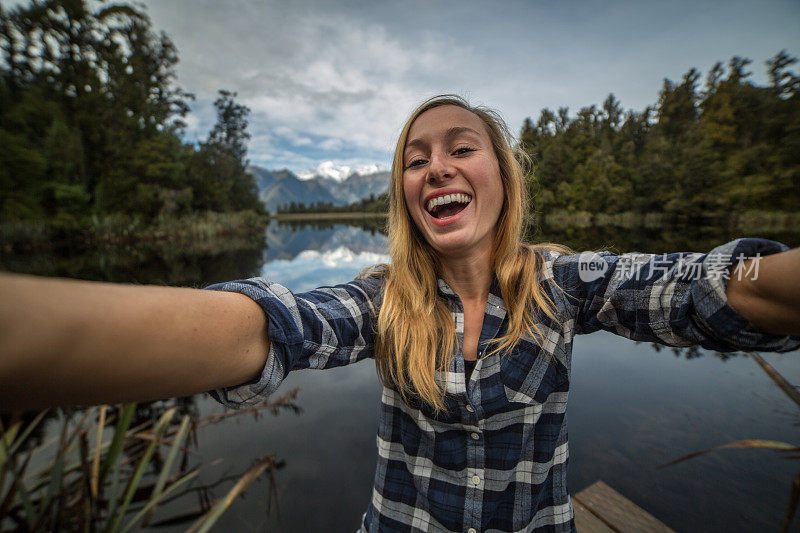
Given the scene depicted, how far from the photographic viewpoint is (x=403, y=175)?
1.66 m

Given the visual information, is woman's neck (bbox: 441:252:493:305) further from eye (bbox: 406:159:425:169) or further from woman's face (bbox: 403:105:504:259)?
eye (bbox: 406:159:425:169)

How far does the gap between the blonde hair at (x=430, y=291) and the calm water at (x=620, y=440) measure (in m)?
0.62

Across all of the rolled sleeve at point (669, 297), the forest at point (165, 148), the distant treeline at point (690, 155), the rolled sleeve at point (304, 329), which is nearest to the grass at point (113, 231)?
the forest at point (165, 148)

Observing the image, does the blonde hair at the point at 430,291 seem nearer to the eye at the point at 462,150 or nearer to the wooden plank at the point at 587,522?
the eye at the point at 462,150

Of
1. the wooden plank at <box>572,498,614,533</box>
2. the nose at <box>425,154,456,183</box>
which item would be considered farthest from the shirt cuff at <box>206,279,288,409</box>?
the wooden plank at <box>572,498,614,533</box>

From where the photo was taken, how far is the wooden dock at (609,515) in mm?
1988

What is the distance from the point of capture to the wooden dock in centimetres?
199

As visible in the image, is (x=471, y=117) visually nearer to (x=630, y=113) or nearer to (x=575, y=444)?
(x=575, y=444)

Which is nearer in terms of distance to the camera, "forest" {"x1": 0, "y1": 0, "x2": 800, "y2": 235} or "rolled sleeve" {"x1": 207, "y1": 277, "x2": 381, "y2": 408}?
"rolled sleeve" {"x1": 207, "y1": 277, "x2": 381, "y2": 408}

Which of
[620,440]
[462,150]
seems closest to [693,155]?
[620,440]

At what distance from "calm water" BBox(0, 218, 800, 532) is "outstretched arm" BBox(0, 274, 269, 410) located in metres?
1.89

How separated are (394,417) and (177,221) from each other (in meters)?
29.3

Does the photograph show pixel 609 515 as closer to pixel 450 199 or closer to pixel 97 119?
pixel 450 199

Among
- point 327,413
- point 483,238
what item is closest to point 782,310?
point 483,238
